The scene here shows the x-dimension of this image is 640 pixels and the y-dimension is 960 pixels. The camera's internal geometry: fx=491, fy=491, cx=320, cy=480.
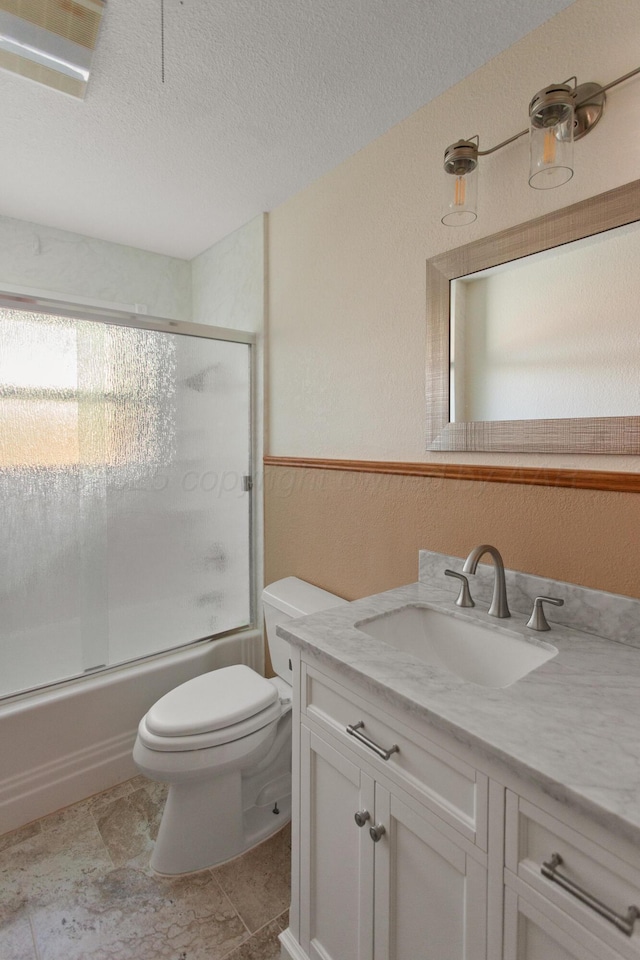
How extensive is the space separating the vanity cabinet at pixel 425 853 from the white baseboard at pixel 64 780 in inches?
40.2

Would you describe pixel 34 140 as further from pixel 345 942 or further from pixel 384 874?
pixel 345 942

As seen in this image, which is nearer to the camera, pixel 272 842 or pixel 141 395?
pixel 272 842

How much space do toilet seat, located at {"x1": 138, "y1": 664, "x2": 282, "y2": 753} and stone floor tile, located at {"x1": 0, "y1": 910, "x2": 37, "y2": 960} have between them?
0.51 meters

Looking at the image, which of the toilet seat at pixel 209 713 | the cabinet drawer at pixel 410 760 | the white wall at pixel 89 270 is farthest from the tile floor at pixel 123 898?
the white wall at pixel 89 270

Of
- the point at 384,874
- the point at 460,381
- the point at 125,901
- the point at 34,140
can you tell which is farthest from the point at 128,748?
the point at 34,140

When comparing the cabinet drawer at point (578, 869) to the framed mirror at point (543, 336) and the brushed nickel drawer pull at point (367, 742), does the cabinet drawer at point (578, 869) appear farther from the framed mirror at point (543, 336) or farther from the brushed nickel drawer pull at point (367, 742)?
the framed mirror at point (543, 336)

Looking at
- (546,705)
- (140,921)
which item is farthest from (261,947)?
(546,705)

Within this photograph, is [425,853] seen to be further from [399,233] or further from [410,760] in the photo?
[399,233]

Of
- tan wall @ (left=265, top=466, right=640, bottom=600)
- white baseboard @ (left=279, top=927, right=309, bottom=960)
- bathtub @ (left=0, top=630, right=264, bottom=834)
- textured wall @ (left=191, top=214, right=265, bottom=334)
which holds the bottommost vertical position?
white baseboard @ (left=279, top=927, right=309, bottom=960)

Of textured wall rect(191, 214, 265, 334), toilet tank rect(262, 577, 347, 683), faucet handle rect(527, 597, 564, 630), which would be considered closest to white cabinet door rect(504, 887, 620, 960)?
faucet handle rect(527, 597, 564, 630)

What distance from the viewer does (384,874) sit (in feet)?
3.07

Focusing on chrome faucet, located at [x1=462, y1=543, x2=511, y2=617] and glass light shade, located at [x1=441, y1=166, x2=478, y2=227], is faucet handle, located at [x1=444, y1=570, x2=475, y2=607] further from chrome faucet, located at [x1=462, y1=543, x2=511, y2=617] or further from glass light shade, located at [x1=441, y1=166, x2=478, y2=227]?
glass light shade, located at [x1=441, y1=166, x2=478, y2=227]

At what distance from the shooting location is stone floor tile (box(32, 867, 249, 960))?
1271mm

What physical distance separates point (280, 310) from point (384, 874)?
199cm
